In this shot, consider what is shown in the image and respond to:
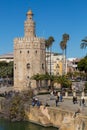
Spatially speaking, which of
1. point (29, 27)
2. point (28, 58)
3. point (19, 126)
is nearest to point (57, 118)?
point (19, 126)

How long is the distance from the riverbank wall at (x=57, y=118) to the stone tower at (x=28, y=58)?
26508 mm

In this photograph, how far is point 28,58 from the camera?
6656 centimetres

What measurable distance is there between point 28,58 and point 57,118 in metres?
32.1

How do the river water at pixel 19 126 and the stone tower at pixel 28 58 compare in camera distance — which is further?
the stone tower at pixel 28 58

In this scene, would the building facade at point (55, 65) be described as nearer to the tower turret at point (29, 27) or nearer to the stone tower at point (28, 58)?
the tower turret at point (29, 27)

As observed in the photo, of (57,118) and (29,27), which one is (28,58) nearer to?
(29,27)

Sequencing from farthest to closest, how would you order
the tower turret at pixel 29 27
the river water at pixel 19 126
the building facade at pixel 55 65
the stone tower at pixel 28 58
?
the building facade at pixel 55 65 < the tower turret at pixel 29 27 < the stone tower at pixel 28 58 < the river water at pixel 19 126

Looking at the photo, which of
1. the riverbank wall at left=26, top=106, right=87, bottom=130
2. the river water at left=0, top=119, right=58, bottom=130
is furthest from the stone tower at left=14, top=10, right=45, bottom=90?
the river water at left=0, top=119, right=58, bottom=130

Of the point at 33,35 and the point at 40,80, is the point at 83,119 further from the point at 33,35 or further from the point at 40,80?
the point at 33,35

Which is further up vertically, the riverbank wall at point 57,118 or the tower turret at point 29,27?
the tower turret at point 29,27

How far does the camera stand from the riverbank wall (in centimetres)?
2926

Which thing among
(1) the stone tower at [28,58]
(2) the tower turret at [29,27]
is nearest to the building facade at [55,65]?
(2) the tower turret at [29,27]

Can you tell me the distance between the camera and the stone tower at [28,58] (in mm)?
66500

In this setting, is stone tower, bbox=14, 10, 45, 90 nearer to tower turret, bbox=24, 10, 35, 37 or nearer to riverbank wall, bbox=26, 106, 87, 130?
tower turret, bbox=24, 10, 35, 37
